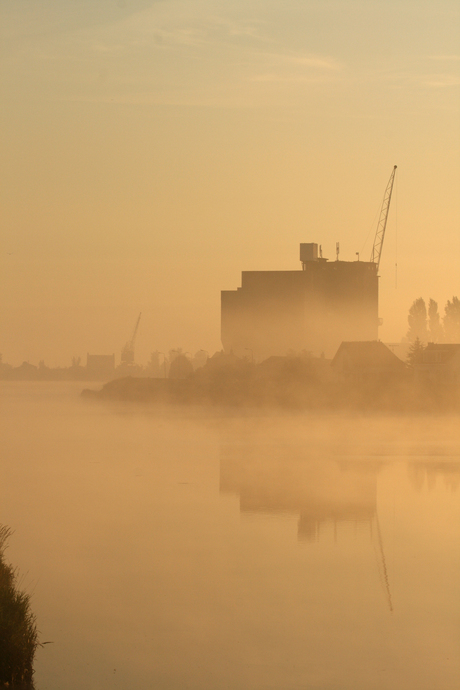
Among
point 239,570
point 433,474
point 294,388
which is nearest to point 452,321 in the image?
point 294,388

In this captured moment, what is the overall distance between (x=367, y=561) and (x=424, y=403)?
65.7 metres

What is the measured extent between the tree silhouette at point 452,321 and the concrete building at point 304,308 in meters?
20.5

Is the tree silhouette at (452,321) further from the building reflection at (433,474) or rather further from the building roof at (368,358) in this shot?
the building reflection at (433,474)

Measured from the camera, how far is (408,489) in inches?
1341

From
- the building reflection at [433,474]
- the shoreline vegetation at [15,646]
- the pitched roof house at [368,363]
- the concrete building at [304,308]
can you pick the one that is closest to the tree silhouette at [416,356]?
the pitched roof house at [368,363]

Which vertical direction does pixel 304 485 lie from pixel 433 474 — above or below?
below

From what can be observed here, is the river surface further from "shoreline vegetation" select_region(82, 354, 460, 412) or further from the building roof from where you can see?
the building roof

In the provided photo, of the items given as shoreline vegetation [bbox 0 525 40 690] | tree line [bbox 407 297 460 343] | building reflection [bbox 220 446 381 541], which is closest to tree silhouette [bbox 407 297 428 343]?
tree line [bbox 407 297 460 343]

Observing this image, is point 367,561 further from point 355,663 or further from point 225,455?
point 225,455

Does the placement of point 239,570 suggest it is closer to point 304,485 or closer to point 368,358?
point 304,485

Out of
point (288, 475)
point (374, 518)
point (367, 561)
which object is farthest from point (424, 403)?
point (367, 561)

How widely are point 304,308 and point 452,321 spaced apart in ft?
105

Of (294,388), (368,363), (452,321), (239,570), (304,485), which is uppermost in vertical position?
(452,321)

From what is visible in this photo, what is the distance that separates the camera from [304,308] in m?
158
